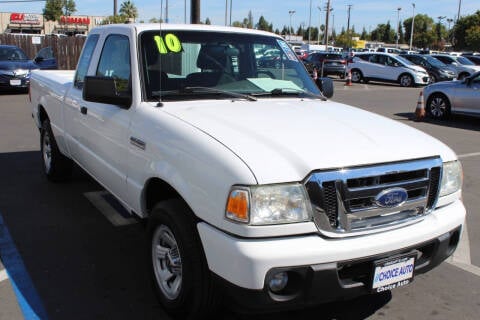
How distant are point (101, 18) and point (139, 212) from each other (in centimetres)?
8793

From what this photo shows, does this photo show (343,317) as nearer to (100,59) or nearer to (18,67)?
(100,59)

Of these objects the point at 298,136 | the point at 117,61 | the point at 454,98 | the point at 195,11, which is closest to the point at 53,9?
the point at 195,11

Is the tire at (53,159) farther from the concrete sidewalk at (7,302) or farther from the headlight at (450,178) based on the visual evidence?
the headlight at (450,178)

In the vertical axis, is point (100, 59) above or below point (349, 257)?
above

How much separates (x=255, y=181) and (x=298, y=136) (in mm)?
577

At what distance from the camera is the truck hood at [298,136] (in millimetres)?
2682

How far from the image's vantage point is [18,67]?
16.1 metres

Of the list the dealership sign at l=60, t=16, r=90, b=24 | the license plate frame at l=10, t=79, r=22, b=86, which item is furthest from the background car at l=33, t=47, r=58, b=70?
the dealership sign at l=60, t=16, r=90, b=24

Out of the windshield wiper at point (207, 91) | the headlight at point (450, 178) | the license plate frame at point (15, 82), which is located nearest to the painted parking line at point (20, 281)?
the windshield wiper at point (207, 91)

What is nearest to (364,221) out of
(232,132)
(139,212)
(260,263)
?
(260,263)

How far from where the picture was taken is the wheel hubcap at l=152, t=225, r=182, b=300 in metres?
3.19

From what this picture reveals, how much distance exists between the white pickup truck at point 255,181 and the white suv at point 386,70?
74.3 ft

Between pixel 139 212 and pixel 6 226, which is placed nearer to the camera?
pixel 139 212

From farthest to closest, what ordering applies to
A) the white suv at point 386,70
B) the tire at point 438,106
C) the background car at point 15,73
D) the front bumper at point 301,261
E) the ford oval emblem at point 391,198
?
the white suv at point 386,70 < the background car at point 15,73 < the tire at point 438,106 < the ford oval emblem at point 391,198 < the front bumper at point 301,261
